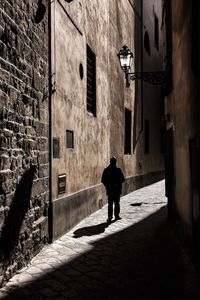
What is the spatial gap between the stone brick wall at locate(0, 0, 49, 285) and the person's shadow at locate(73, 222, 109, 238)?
1.24 metres

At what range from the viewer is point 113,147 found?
1477 cm

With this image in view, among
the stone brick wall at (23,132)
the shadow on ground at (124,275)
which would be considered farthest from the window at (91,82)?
the shadow on ground at (124,275)

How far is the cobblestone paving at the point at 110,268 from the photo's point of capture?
5.13 m

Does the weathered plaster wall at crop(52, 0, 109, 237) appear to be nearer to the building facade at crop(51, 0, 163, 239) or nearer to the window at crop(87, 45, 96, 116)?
the building facade at crop(51, 0, 163, 239)

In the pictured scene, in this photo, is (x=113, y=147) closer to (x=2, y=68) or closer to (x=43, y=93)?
(x=43, y=93)

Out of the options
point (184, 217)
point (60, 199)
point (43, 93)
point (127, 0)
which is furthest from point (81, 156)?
point (127, 0)

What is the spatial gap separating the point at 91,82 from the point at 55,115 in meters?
4.08

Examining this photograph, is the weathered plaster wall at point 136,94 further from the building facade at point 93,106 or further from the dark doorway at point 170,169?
the dark doorway at point 170,169

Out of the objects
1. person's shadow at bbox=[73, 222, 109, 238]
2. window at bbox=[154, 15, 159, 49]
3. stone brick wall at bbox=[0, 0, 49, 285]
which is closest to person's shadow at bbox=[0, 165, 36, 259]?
stone brick wall at bbox=[0, 0, 49, 285]

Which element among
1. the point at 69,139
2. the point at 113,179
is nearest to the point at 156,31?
the point at 113,179

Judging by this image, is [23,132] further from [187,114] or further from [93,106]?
[93,106]

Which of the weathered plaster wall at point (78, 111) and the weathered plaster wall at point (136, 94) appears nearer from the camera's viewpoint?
the weathered plaster wall at point (78, 111)

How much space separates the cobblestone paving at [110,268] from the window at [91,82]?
3.66 metres

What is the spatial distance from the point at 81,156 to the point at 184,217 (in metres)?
3.90
